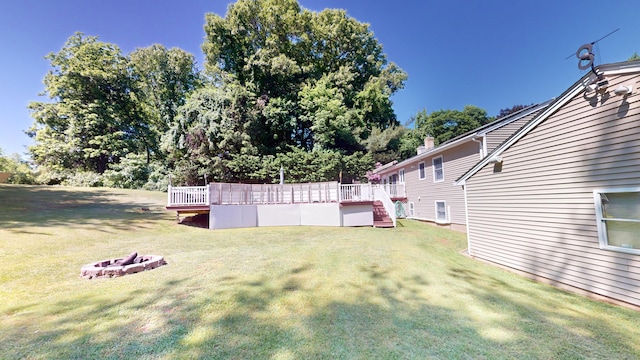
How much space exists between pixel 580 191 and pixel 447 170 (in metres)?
7.87

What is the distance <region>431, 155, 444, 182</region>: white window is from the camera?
13.0 metres

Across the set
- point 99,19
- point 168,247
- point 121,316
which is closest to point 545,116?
point 121,316

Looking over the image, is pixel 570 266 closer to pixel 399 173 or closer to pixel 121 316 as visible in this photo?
pixel 121 316

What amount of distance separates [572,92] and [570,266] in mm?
3514

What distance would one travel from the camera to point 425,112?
36.1 m

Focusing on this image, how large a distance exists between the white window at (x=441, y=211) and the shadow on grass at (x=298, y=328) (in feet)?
27.8

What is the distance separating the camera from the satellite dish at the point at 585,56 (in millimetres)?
4559

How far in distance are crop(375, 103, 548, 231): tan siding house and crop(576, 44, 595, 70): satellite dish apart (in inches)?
229

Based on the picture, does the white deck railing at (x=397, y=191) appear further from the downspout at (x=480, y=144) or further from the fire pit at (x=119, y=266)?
the fire pit at (x=119, y=266)

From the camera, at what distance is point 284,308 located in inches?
150

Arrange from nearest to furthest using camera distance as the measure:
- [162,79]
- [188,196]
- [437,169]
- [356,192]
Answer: [188,196] < [356,192] < [437,169] < [162,79]

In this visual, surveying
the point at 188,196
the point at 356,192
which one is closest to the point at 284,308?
the point at 188,196

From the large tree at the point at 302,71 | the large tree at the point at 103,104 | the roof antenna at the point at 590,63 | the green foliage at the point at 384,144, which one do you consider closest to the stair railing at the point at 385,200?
the roof antenna at the point at 590,63

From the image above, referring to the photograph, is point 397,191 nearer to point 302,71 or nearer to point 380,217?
point 380,217
